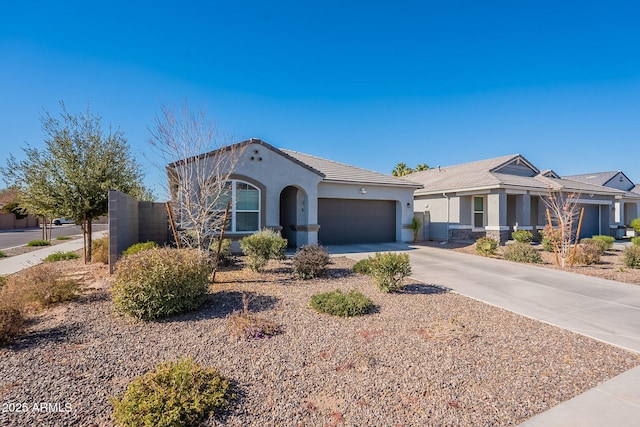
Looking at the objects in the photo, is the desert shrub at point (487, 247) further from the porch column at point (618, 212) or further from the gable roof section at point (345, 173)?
the porch column at point (618, 212)

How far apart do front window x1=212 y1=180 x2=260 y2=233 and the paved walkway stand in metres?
6.95

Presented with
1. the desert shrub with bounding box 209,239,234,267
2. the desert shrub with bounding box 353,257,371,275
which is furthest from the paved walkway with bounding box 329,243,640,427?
the desert shrub with bounding box 209,239,234,267

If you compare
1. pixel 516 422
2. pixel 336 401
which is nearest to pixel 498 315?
pixel 516 422

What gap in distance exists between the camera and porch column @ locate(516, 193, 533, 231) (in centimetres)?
1922

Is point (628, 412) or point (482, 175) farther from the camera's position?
point (482, 175)

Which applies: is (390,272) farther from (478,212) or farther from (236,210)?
(478,212)

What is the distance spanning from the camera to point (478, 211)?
65.7 feet

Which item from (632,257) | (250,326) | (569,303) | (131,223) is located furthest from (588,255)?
(131,223)

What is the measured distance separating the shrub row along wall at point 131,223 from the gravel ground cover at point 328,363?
2.81 meters

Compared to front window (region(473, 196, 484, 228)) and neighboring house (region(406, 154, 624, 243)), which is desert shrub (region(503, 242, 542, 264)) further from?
front window (region(473, 196, 484, 228))

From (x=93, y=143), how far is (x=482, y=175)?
20377 millimetres

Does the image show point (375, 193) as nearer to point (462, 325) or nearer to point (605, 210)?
point (462, 325)

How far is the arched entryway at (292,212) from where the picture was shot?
1498 cm

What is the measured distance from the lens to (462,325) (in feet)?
18.3
